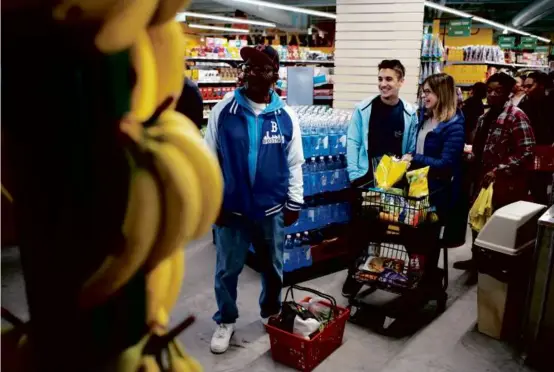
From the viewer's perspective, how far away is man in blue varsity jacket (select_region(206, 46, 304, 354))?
3025mm

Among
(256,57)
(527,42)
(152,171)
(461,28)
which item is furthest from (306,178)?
(527,42)

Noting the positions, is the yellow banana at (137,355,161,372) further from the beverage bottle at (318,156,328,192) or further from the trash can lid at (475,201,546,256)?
the beverage bottle at (318,156,328,192)

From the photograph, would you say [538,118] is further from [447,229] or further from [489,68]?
[489,68]

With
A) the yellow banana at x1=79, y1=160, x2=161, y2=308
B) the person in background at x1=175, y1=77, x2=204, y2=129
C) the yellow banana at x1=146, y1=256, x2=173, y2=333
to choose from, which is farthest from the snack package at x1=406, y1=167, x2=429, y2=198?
the yellow banana at x1=79, y1=160, x2=161, y2=308

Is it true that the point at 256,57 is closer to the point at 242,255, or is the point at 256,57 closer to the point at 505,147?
the point at 242,255

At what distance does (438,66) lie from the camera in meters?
6.79

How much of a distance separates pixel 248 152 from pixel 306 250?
Answer: 5.65 ft

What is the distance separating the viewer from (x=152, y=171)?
0.65 meters

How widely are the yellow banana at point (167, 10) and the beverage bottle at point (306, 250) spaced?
3870 millimetres

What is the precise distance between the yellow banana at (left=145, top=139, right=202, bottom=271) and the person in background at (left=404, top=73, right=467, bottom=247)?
10.7 feet

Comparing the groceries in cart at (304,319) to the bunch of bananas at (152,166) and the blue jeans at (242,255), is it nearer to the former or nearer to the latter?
the blue jeans at (242,255)

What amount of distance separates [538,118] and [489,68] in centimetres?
474

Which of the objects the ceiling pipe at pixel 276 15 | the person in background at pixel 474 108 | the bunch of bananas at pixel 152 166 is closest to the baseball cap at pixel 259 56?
the bunch of bananas at pixel 152 166

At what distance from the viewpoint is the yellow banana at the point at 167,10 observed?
699 mm
